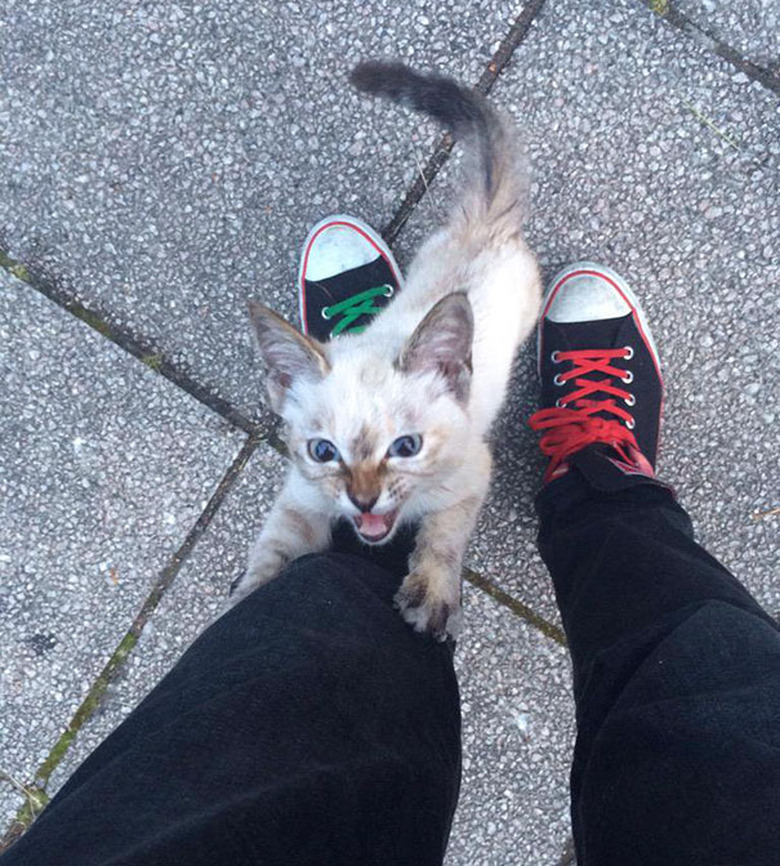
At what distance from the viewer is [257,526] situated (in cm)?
244

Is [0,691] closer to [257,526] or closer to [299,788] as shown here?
[257,526]

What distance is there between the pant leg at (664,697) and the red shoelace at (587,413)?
271mm

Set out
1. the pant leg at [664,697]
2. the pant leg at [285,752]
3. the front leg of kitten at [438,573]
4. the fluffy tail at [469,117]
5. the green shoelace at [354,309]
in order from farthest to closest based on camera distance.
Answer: the green shoelace at [354,309], the fluffy tail at [469,117], the front leg of kitten at [438,573], the pant leg at [664,697], the pant leg at [285,752]

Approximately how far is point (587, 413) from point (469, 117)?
38.4 inches

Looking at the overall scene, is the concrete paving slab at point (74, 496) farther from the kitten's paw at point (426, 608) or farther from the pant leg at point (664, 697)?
the pant leg at point (664, 697)

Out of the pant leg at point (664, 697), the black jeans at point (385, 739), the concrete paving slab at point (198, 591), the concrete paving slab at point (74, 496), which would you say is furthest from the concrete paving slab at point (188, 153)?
the pant leg at point (664, 697)

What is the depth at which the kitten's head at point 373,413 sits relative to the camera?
171cm

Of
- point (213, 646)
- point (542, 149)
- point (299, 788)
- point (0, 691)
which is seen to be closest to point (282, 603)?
point (213, 646)

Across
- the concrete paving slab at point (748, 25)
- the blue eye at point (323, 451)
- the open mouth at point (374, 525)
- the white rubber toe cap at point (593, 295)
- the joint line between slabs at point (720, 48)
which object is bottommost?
the open mouth at point (374, 525)

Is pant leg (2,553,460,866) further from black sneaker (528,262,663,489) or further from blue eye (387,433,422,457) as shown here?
black sneaker (528,262,663,489)

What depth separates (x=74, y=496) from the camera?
245 centimetres

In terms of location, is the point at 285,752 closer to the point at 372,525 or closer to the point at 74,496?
the point at 372,525

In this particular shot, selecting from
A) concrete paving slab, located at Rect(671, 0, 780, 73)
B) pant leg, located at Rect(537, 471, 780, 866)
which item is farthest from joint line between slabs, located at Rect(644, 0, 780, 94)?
pant leg, located at Rect(537, 471, 780, 866)

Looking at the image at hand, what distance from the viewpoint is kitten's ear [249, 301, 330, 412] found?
167 centimetres
